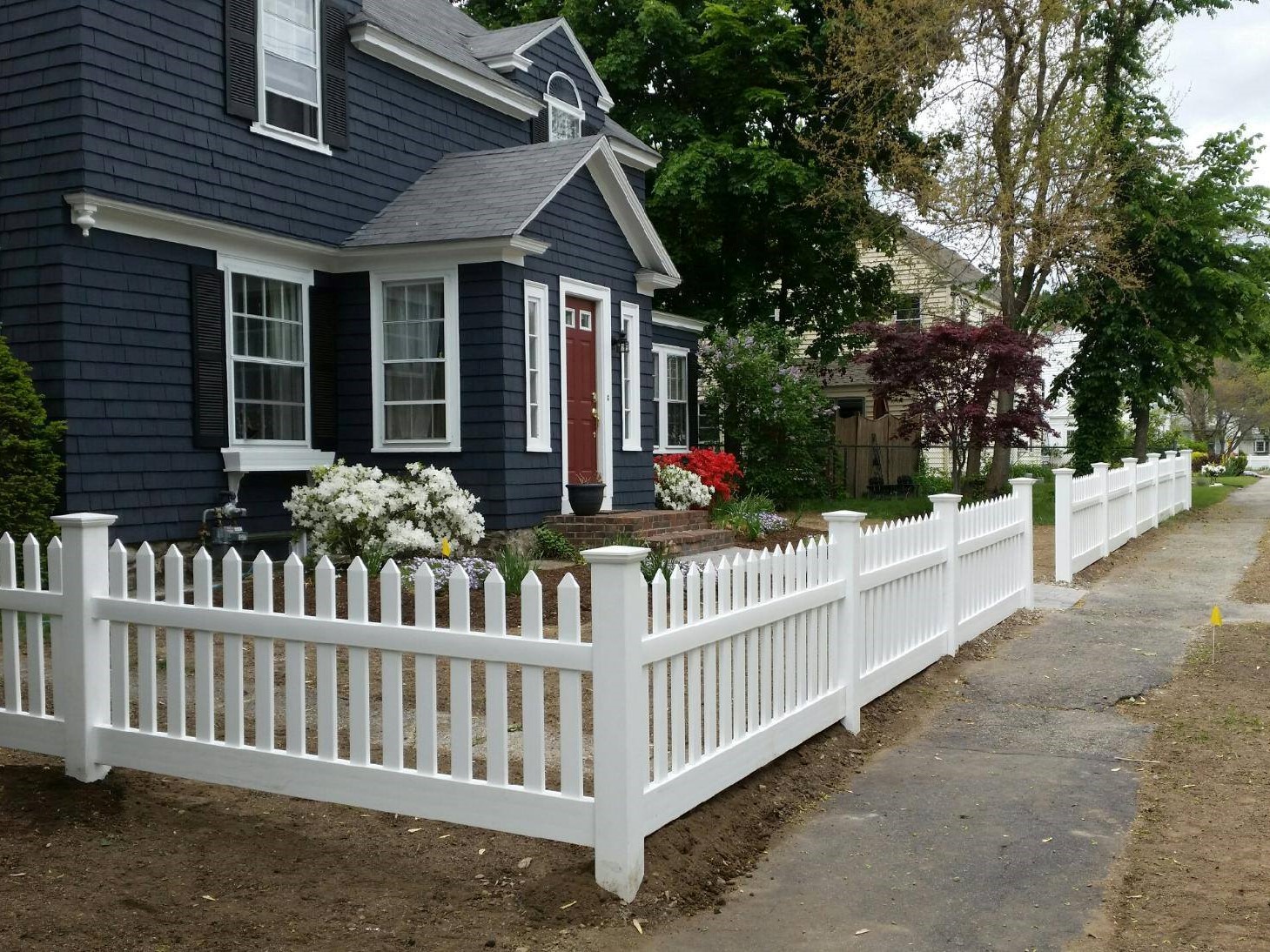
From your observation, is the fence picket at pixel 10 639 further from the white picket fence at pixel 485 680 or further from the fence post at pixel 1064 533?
the fence post at pixel 1064 533

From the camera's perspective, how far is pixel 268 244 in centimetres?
1220

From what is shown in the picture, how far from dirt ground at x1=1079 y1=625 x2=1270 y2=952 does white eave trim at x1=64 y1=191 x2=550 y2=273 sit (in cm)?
781

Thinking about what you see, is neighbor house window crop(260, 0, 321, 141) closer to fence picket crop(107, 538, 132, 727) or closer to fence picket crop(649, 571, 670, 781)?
fence picket crop(107, 538, 132, 727)

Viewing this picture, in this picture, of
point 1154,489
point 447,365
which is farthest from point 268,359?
point 1154,489

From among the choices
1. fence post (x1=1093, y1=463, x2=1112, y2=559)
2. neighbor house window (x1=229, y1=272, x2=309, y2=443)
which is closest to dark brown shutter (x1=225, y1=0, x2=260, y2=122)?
neighbor house window (x1=229, y1=272, x2=309, y2=443)

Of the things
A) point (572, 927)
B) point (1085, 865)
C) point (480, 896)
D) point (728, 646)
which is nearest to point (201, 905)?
point (480, 896)

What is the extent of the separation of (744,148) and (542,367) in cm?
1189

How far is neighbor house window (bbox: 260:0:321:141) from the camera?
40.6 feet

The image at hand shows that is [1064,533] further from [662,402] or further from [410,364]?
[662,402]

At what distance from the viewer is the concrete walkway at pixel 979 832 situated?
393 centimetres

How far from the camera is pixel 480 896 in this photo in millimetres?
4074

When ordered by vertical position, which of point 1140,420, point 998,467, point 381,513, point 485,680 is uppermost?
point 1140,420

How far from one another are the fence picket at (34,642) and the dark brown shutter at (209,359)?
6.01 metres

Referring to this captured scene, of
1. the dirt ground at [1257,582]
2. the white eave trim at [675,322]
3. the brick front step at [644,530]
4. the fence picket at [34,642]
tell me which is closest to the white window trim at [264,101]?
the brick front step at [644,530]
